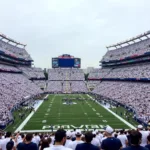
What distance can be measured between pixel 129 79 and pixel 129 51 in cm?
2163

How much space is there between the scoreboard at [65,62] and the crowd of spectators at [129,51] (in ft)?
41.1

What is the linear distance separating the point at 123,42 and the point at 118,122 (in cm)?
5570

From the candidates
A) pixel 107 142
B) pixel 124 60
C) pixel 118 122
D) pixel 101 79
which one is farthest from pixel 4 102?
pixel 101 79

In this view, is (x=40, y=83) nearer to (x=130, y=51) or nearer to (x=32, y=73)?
(x=32, y=73)

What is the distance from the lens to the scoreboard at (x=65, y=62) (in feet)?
299

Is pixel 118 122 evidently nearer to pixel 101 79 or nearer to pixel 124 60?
pixel 124 60

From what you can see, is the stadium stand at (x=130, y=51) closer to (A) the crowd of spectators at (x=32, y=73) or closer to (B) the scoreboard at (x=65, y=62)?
(B) the scoreboard at (x=65, y=62)

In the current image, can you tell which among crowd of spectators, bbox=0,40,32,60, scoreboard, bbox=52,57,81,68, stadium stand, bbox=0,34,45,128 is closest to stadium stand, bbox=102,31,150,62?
scoreboard, bbox=52,57,81,68

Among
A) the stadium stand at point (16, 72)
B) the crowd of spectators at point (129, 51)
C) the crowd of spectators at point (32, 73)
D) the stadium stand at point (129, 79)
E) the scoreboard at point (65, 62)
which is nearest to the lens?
the stadium stand at point (129, 79)

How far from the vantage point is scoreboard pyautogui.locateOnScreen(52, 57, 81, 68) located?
299 ft

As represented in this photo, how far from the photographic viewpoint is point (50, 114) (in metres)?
31.9

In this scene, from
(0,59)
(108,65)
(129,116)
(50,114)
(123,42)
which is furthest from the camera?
(108,65)

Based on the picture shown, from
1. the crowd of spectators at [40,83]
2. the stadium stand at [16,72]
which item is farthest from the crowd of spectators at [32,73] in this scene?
the crowd of spectators at [40,83]

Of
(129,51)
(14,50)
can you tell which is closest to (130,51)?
(129,51)
